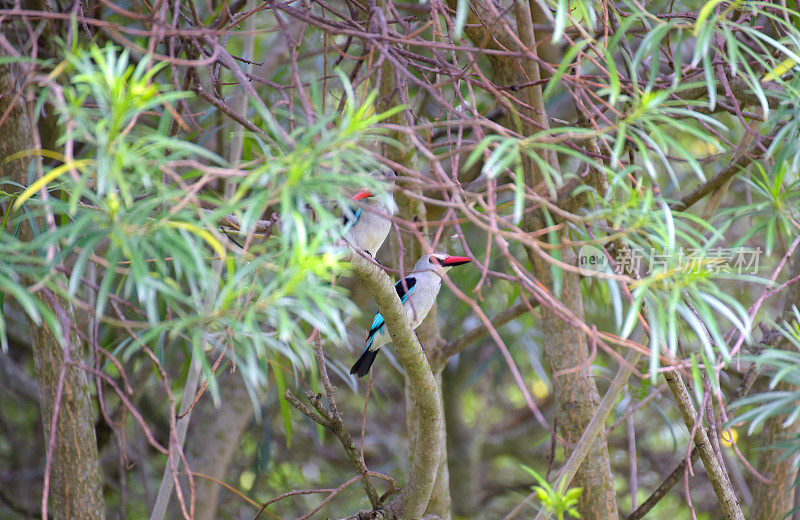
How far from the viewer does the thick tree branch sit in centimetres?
215

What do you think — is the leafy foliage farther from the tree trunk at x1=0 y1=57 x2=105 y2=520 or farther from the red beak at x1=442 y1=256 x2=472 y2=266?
the red beak at x1=442 y1=256 x2=472 y2=266

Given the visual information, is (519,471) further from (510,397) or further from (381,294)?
(381,294)

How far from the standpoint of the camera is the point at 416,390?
2422mm

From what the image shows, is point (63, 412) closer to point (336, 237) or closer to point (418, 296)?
point (418, 296)

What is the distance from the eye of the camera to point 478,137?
1498mm

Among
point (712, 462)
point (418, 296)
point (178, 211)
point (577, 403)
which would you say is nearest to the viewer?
point (178, 211)

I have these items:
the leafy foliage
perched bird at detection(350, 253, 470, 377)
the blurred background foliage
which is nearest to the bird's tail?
perched bird at detection(350, 253, 470, 377)

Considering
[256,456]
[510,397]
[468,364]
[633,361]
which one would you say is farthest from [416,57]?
[510,397]

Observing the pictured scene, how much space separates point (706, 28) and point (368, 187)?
0.74m

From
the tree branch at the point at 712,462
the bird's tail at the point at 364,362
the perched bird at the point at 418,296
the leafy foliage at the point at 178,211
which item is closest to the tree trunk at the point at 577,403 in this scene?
the tree branch at the point at 712,462

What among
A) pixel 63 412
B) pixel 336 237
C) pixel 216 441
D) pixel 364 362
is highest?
pixel 336 237

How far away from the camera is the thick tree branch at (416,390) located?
215 centimetres

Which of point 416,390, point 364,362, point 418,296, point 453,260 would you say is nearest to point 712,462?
point 416,390

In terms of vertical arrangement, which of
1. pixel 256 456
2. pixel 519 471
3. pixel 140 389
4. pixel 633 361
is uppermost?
pixel 633 361
